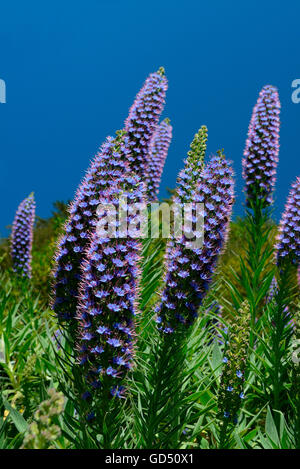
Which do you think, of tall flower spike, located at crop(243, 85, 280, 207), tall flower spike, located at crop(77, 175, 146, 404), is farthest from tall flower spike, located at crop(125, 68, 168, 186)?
tall flower spike, located at crop(77, 175, 146, 404)

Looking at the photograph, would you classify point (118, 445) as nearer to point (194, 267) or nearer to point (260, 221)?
point (194, 267)

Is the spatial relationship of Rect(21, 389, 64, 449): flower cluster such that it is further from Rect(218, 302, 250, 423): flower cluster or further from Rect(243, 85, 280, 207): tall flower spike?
Rect(243, 85, 280, 207): tall flower spike

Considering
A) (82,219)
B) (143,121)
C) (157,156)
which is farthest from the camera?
(157,156)

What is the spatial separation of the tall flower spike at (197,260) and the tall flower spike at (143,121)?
1979 millimetres

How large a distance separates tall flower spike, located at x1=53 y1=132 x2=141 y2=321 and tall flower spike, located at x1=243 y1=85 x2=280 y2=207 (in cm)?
306

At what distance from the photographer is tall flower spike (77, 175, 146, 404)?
3.11 metres

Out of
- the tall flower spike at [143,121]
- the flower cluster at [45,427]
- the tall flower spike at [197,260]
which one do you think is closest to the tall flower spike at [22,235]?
the tall flower spike at [143,121]

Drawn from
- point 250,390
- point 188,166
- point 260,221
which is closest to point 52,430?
point 188,166

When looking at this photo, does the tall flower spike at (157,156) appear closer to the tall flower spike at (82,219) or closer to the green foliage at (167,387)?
the green foliage at (167,387)

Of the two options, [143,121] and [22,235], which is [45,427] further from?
[22,235]

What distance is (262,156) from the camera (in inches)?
263

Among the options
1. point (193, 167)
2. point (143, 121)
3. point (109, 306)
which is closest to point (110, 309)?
point (109, 306)

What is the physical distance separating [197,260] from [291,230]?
2132 mm
